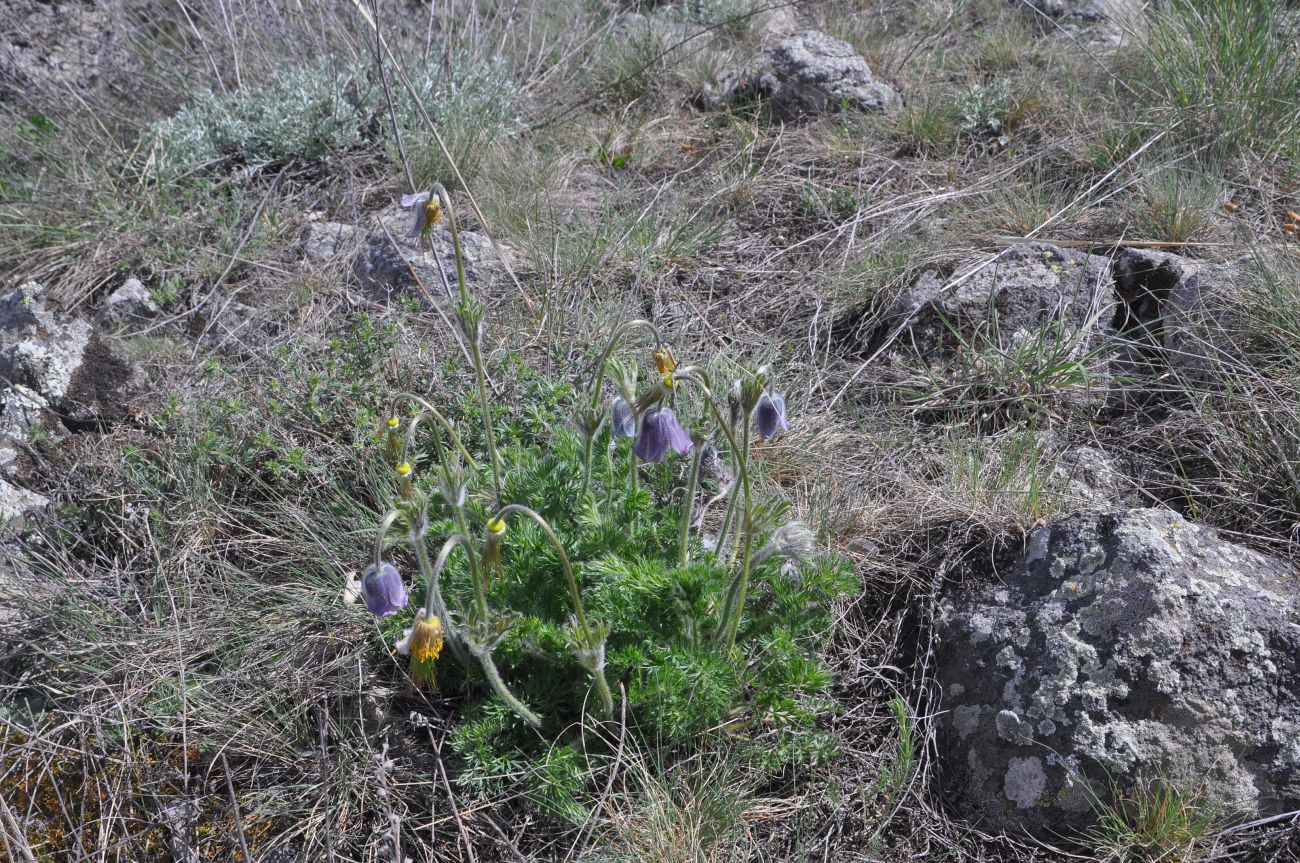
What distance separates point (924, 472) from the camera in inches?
107

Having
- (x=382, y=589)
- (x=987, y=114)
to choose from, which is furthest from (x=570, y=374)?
(x=987, y=114)

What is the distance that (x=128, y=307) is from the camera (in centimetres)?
363

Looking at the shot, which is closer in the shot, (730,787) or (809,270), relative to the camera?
(730,787)

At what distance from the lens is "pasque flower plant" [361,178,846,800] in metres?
1.77

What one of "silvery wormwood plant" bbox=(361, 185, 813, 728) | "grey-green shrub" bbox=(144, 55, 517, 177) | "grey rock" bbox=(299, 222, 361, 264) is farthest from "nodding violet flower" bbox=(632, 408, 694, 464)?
"grey-green shrub" bbox=(144, 55, 517, 177)

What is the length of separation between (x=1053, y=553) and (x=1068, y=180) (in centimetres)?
201

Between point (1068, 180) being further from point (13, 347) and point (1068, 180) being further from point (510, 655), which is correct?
point (13, 347)

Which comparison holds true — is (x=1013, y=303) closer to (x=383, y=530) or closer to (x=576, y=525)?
(x=576, y=525)

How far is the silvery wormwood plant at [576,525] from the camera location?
65.0 inches

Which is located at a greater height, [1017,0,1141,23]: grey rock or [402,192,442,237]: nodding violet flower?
[402,192,442,237]: nodding violet flower

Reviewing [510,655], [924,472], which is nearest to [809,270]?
[924,472]

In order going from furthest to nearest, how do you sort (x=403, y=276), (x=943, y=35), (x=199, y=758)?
1. (x=943, y=35)
2. (x=403, y=276)
3. (x=199, y=758)

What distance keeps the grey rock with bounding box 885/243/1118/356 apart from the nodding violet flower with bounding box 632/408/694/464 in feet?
5.18

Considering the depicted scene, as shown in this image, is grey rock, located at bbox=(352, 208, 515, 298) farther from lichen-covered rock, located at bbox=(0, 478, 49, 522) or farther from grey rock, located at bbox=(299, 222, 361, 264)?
lichen-covered rock, located at bbox=(0, 478, 49, 522)
